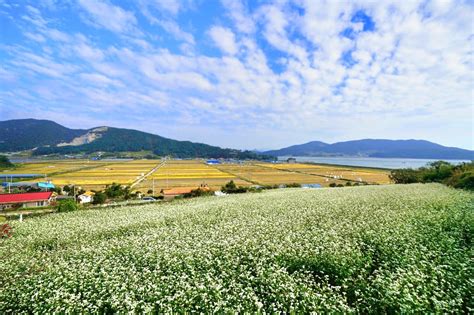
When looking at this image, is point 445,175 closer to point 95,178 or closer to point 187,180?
point 187,180

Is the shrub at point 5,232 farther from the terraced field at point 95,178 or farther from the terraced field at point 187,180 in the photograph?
the terraced field at point 95,178

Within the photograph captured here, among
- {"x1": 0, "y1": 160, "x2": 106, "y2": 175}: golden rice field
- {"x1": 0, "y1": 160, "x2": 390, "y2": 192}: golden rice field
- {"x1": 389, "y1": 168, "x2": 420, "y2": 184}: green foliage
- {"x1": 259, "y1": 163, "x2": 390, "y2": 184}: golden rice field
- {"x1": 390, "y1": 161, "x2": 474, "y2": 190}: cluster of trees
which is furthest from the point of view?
{"x1": 0, "y1": 160, "x2": 106, "y2": 175}: golden rice field

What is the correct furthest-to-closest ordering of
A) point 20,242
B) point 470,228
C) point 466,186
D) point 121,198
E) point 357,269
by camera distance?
point 121,198, point 466,186, point 20,242, point 470,228, point 357,269

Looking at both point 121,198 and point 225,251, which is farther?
point 121,198

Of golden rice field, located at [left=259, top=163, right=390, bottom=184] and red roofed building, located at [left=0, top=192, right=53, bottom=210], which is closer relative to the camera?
red roofed building, located at [left=0, top=192, right=53, bottom=210]

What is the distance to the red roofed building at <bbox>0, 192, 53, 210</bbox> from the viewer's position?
3866 cm

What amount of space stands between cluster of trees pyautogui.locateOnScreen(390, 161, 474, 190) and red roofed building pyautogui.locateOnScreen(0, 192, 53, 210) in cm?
5450

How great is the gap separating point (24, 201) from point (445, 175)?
206 feet

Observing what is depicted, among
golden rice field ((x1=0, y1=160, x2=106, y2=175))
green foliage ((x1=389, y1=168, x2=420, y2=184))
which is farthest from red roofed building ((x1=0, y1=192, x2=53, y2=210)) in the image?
golden rice field ((x1=0, y1=160, x2=106, y2=175))

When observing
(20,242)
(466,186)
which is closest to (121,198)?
(20,242)

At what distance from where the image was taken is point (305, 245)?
8320 mm

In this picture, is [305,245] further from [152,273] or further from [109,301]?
[109,301]

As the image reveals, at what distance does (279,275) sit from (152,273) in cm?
346

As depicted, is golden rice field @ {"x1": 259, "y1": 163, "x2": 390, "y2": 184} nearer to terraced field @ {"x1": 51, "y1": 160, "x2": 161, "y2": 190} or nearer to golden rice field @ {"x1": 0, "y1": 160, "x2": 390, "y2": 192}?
golden rice field @ {"x1": 0, "y1": 160, "x2": 390, "y2": 192}
